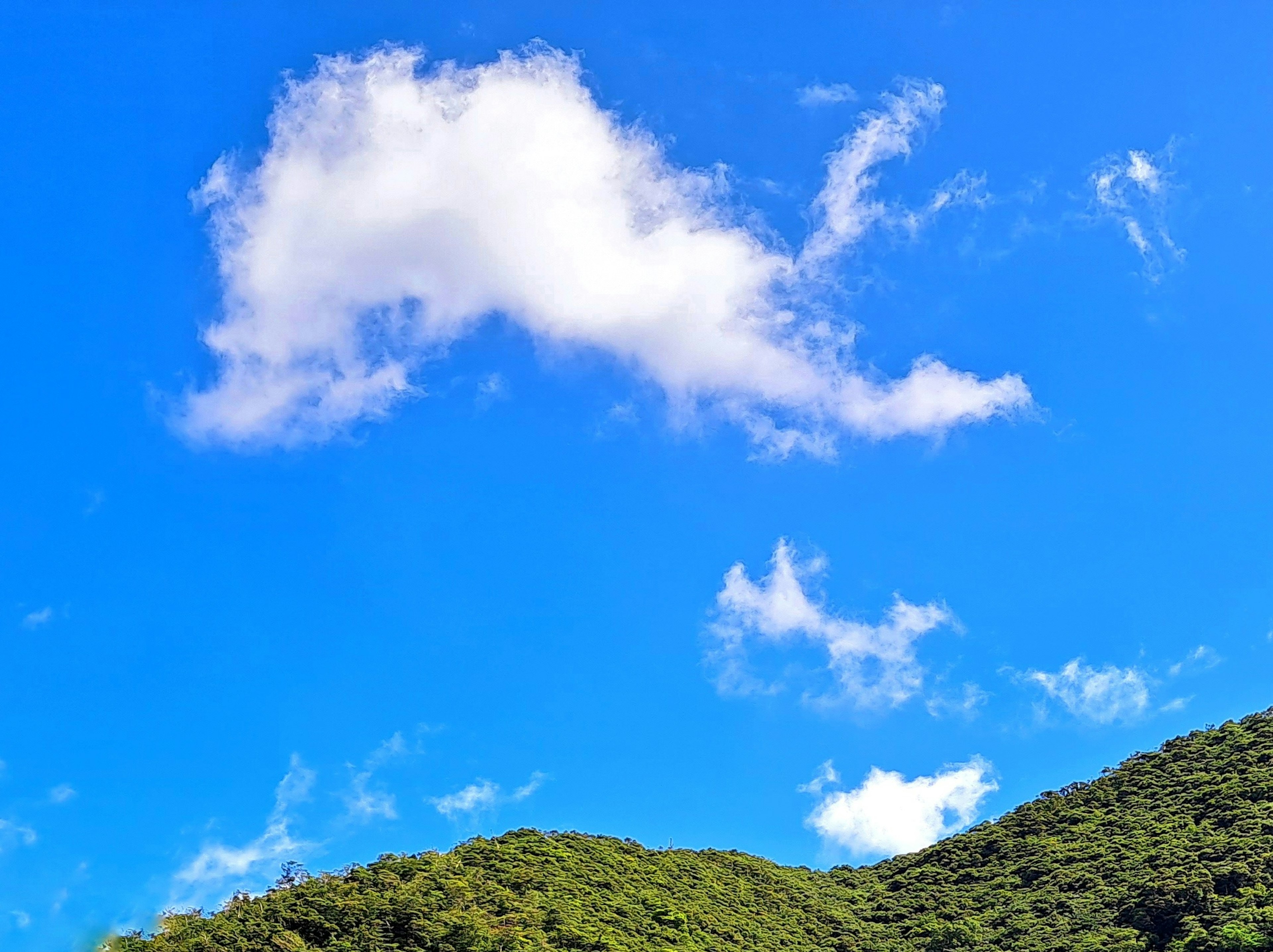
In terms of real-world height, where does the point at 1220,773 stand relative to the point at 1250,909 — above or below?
above

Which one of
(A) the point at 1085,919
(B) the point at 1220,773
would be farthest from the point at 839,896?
(B) the point at 1220,773

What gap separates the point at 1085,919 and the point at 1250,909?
9058 millimetres

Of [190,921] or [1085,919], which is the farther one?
[1085,919]

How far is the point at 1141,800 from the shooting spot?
71750 mm

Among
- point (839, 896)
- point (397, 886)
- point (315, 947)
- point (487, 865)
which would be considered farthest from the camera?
point (839, 896)

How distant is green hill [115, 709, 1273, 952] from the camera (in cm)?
4878

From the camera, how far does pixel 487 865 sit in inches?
2318

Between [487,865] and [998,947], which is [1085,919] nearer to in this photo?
[998,947]

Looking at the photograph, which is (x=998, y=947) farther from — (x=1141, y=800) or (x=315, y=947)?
(x=315, y=947)

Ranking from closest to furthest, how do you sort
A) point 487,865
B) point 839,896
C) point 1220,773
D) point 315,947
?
point 315,947 < point 487,865 < point 1220,773 < point 839,896

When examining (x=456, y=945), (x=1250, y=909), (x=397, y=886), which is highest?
(x=397, y=886)

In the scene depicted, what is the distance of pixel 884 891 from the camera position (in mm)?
74875

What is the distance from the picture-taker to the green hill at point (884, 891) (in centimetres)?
4878

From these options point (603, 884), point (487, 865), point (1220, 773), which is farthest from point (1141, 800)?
point (487, 865)
